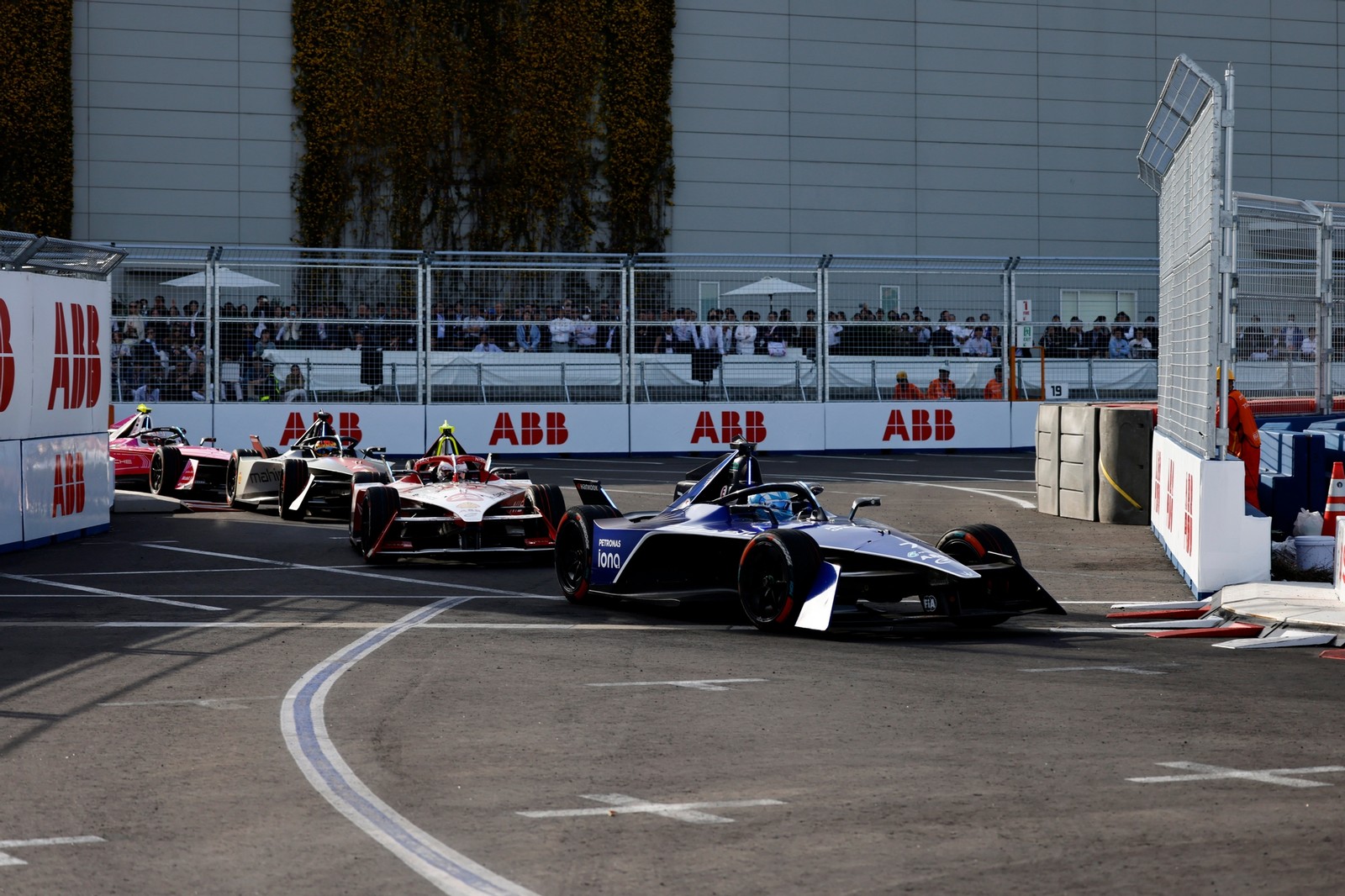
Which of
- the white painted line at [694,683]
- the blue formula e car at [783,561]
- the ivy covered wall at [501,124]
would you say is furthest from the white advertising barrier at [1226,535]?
the ivy covered wall at [501,124]

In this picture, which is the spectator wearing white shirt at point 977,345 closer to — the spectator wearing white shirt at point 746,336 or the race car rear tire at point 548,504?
the spectator wearing white shirt at point 746,336

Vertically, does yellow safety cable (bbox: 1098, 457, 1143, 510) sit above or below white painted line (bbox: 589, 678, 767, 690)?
above

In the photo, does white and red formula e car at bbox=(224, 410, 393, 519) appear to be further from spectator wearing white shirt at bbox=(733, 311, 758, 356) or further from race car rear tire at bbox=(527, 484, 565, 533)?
spectator wearing white shirt at bbox=(733, 311, 758, 356)

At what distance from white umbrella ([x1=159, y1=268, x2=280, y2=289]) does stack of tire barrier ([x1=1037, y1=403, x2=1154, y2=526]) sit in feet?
47.9

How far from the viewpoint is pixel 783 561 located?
9.88 metres

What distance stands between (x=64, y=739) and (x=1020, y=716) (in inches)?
162

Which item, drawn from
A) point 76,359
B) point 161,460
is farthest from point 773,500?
point 161,460

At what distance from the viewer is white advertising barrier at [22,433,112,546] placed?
1545cm

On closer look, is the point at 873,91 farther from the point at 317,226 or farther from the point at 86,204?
the point at 86,204

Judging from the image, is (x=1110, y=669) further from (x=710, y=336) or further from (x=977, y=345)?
(x=977, y=345)

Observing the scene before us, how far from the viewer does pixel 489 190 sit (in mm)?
37375

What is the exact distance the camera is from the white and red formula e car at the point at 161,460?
803 inches

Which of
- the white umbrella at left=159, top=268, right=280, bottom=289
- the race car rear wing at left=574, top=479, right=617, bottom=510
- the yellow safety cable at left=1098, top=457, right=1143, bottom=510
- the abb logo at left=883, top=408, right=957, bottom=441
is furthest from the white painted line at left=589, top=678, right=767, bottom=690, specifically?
the abb logo at left=883, top=408, right=957, bottom=441

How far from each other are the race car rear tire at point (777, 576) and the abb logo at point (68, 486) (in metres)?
8.52
